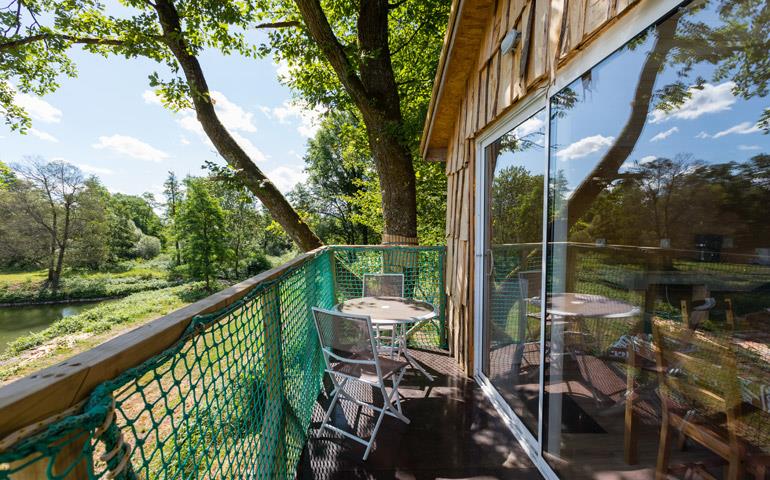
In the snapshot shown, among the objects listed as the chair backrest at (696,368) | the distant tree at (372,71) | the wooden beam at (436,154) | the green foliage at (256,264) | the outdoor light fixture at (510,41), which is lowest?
the green foliage at (256,264)

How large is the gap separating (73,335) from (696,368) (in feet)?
76.7

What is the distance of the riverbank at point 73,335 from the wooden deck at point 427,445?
14.3m

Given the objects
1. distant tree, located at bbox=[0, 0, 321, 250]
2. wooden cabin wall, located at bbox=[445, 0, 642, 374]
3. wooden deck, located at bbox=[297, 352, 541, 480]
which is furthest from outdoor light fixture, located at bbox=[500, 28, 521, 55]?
distant tree, located at bbox=[0, 0, 321, 250]

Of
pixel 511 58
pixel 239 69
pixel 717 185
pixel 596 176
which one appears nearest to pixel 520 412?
pixel 596 176

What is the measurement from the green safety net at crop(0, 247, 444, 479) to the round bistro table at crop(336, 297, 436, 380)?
1.43ft

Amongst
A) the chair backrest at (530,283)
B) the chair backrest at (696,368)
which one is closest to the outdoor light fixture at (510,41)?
the chair backrest at (530,283)

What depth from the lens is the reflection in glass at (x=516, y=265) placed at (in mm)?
2195

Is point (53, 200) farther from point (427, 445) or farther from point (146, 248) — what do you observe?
point (427, 445)

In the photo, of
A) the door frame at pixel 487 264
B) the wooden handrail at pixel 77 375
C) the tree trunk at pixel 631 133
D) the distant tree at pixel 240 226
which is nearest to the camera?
the wooden handrail at pixel 77 375

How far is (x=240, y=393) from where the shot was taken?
5.32ft

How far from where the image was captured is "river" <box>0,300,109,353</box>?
65.0 ft

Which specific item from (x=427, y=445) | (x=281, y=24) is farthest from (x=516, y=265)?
(x=281, y=24)

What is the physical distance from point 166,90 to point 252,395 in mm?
5719

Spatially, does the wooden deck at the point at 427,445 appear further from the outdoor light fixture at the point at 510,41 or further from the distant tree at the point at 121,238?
the distant tree at the point at 121,238
